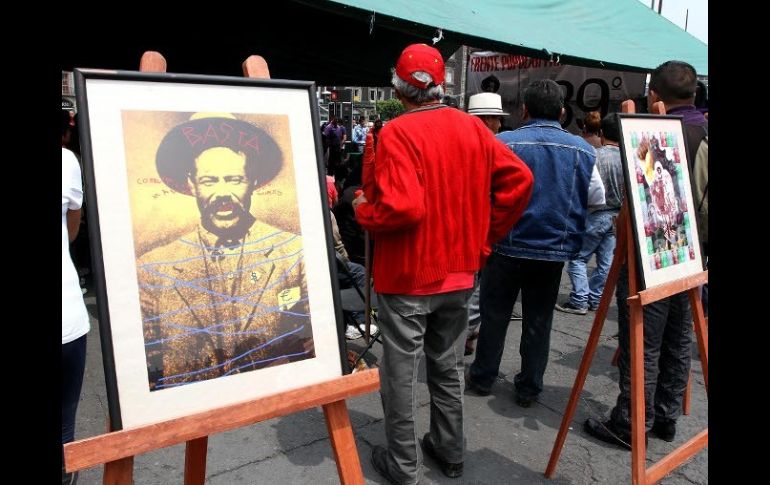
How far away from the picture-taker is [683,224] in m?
2.47

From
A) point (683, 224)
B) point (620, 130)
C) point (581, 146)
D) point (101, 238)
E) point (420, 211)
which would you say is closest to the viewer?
point (101, 238)

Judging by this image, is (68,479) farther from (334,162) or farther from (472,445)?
(334,162)

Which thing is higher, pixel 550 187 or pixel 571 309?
pixel 550 187

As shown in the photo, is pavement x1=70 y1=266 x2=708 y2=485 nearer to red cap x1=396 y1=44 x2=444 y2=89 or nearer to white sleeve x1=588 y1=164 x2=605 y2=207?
white sleeve x1=588 y1=164 x2=605 y2=207

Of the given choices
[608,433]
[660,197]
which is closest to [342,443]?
[660,197]

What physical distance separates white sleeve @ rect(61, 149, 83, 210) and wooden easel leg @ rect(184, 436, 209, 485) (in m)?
0.90

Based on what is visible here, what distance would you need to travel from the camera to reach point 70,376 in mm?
2020

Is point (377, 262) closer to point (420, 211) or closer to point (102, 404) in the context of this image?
point (420, 211)

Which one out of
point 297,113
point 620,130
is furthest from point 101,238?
point 620,130

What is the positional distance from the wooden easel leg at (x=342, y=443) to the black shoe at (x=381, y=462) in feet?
3.23

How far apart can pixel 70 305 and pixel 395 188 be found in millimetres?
1155

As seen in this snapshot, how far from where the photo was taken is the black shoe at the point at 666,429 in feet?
9.72

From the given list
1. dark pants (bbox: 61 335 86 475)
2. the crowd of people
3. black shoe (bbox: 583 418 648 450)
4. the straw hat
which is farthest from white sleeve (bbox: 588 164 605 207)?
dark pants (bbox: 61 335 86 475)

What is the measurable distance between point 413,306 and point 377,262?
23 centimetres
